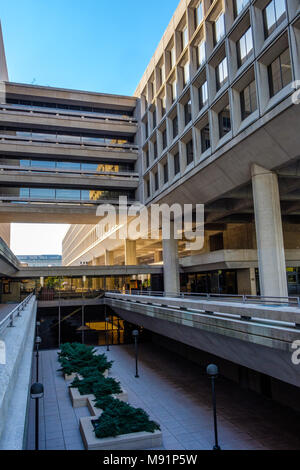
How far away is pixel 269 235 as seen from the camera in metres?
20.3

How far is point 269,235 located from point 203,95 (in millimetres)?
12206

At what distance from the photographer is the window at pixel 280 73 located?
17531mm

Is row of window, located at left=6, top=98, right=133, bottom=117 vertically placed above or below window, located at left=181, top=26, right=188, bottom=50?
above

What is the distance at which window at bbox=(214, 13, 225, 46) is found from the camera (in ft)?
74.3

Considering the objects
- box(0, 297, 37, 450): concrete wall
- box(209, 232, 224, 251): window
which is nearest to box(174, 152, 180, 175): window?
box(209, 232, 224, 251): window

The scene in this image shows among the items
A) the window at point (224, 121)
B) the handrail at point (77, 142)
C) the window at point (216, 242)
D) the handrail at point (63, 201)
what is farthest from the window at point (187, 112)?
the window at point (216, 242)

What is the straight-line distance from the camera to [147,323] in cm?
2292

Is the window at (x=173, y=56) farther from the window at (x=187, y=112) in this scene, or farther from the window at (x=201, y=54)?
the window at (x=187, y=112)

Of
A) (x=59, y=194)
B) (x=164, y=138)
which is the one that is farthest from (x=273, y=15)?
(x=59, y=194)

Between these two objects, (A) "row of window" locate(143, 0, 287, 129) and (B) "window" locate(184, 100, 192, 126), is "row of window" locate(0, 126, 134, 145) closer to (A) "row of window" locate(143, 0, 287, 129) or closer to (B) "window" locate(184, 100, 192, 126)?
(A) "row of window" locate(143, 0, 287, 129)

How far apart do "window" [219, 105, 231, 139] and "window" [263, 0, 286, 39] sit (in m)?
5.31

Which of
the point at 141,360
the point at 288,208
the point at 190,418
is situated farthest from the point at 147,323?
the point at 288,208

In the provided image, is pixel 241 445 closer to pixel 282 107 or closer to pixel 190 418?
pixel 190 418

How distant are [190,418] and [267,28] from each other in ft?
64.3
